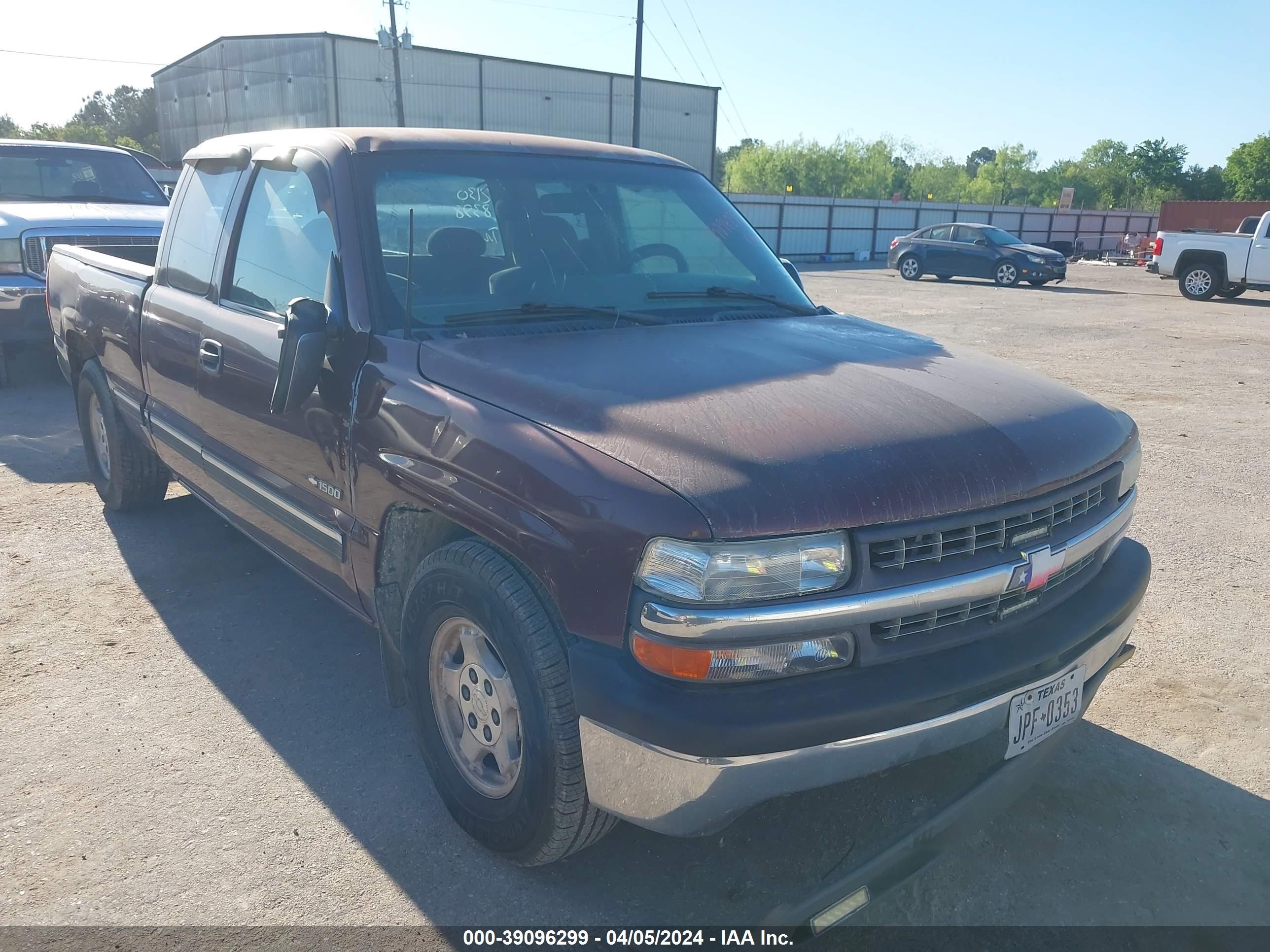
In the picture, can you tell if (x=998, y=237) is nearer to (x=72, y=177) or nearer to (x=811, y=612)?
(x=72, y=177)

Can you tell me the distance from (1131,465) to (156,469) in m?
4.67

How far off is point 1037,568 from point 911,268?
82.0 feet

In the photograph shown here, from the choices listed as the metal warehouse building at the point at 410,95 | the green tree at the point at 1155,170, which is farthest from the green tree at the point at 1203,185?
the metal warehouse building at the point at 410,95

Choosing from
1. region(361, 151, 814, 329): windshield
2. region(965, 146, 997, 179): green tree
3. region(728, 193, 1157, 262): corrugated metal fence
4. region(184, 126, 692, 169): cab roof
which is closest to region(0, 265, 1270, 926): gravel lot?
region(361, 151, 814, 329): windshield

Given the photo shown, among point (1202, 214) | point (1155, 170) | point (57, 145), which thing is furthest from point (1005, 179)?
point (57, 145)

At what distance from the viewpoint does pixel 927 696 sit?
6.88 feet

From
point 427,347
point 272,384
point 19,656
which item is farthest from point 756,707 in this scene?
point 19,656

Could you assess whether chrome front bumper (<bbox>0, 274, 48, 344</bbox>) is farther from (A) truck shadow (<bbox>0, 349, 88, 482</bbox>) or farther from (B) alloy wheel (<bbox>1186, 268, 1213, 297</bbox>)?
(B) alloy wheel (<bbox>1186, 268, 1213, 297</bbox>)

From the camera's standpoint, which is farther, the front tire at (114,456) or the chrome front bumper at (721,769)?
the front tire at (114,456)

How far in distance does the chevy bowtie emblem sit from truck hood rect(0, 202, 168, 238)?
774 centimetres

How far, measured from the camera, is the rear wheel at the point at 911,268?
25.6 m

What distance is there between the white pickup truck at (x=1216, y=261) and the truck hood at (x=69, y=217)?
62.3 feet

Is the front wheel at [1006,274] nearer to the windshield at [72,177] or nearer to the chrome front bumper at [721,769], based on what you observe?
the windshield at [72,177]

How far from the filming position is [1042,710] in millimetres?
2377
